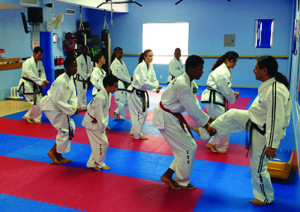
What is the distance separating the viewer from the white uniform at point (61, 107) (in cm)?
386

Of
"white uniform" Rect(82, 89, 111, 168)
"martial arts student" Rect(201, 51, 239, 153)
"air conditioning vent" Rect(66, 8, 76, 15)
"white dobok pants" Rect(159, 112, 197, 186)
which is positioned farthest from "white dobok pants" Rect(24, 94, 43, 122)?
"air conditioning vent" Rect(66, 8, 76, 15)

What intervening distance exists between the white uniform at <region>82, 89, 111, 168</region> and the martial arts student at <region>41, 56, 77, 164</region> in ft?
1.02

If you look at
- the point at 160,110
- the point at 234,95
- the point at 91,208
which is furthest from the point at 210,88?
the point at 91,208

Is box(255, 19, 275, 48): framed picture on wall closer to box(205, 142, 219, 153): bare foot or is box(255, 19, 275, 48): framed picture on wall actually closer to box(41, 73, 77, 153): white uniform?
box(205, 142, 219, 153): bare foot

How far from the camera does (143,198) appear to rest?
3.16 metres

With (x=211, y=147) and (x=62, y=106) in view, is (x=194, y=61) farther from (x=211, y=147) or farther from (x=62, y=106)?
(x=211, y=147)

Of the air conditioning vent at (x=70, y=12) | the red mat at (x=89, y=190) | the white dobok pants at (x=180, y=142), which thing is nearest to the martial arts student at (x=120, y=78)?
the red mat at (x=89, y=190)

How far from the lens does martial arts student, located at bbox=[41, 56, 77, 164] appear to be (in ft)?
12.6

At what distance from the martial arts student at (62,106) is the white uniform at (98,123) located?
0.31m

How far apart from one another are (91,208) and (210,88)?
2.52m

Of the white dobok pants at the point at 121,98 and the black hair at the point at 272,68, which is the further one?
the white dobok pants at the point at 121,98

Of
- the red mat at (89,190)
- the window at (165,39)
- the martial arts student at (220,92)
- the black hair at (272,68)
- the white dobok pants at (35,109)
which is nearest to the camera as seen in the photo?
the black hair at (272,68)

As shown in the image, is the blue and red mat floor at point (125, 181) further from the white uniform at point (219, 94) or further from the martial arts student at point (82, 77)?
the martial arts student at point (82, 77)

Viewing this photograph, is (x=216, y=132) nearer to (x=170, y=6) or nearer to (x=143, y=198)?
(x=143, y=198)
